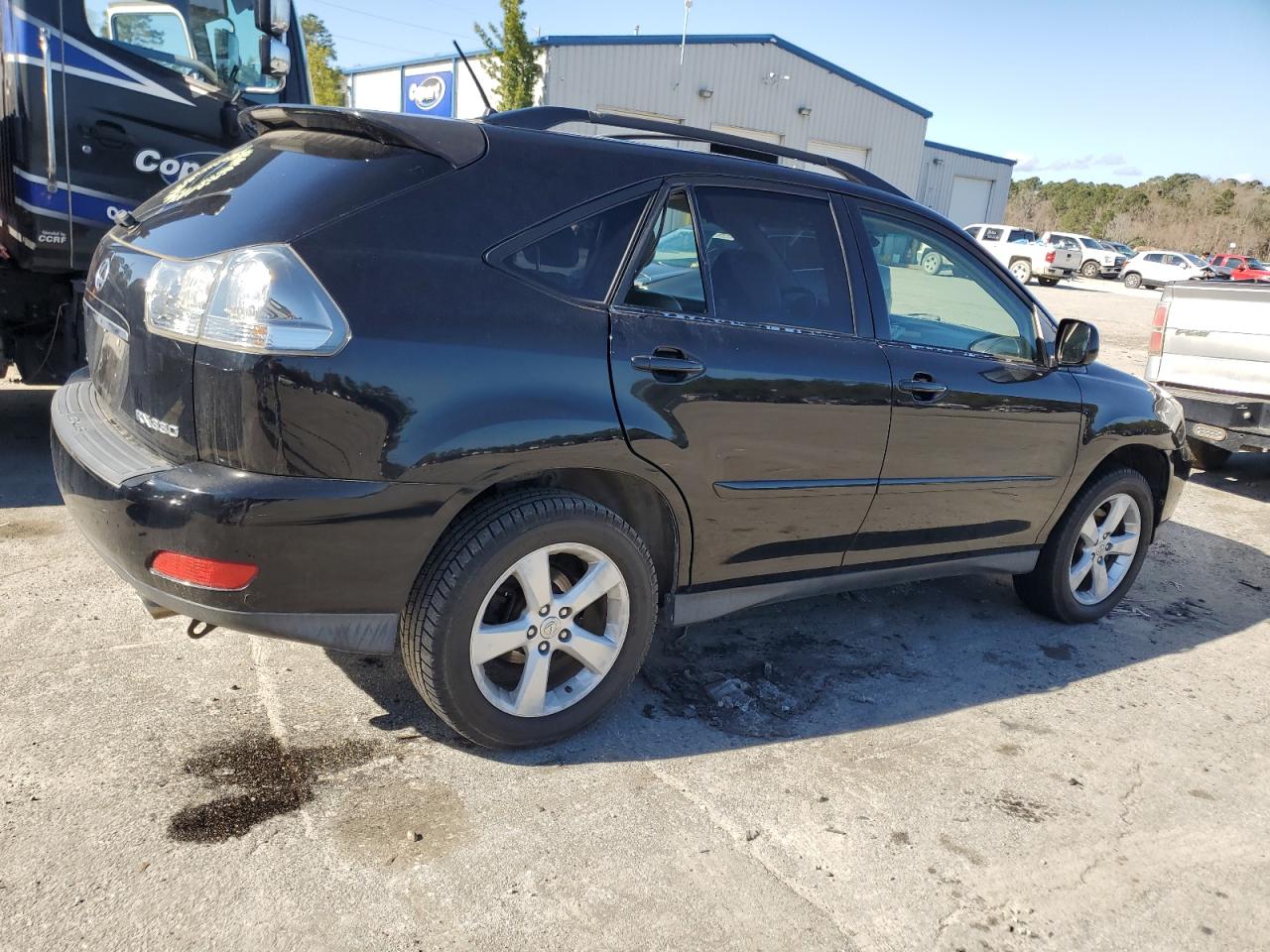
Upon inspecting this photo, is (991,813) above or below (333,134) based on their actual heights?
below

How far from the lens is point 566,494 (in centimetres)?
280

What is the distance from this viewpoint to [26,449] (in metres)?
5.57

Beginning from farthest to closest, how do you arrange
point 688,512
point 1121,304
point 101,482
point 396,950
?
point 1121,304, point 688,512, point 101,482, point 396,950

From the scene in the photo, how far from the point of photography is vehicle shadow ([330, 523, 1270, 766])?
317 centimetres

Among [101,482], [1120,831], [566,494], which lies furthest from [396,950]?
[1120,831]

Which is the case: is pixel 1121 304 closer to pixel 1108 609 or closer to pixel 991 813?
pixel 1108 609

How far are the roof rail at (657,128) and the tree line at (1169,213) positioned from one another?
63.6m

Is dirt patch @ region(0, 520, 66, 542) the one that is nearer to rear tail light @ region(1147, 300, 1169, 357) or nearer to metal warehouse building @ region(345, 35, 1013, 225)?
rear tail light @ region(1147, 300, 1169, 357)

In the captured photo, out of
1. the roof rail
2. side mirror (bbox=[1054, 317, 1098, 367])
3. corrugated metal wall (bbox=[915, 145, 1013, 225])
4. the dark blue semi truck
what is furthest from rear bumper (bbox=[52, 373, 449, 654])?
corrugated metal wall (bbox=[915, 145, 1013, 225])

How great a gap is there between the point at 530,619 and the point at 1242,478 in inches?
303

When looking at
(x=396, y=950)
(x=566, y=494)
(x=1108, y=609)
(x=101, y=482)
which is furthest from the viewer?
(x=1108, y=609)

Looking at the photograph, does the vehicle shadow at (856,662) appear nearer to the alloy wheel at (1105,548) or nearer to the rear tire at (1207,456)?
the alloy wheel at (1105,548)

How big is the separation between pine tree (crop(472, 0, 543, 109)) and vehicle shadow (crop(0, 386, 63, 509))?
1763cm

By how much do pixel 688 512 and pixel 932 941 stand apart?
4.48ft
